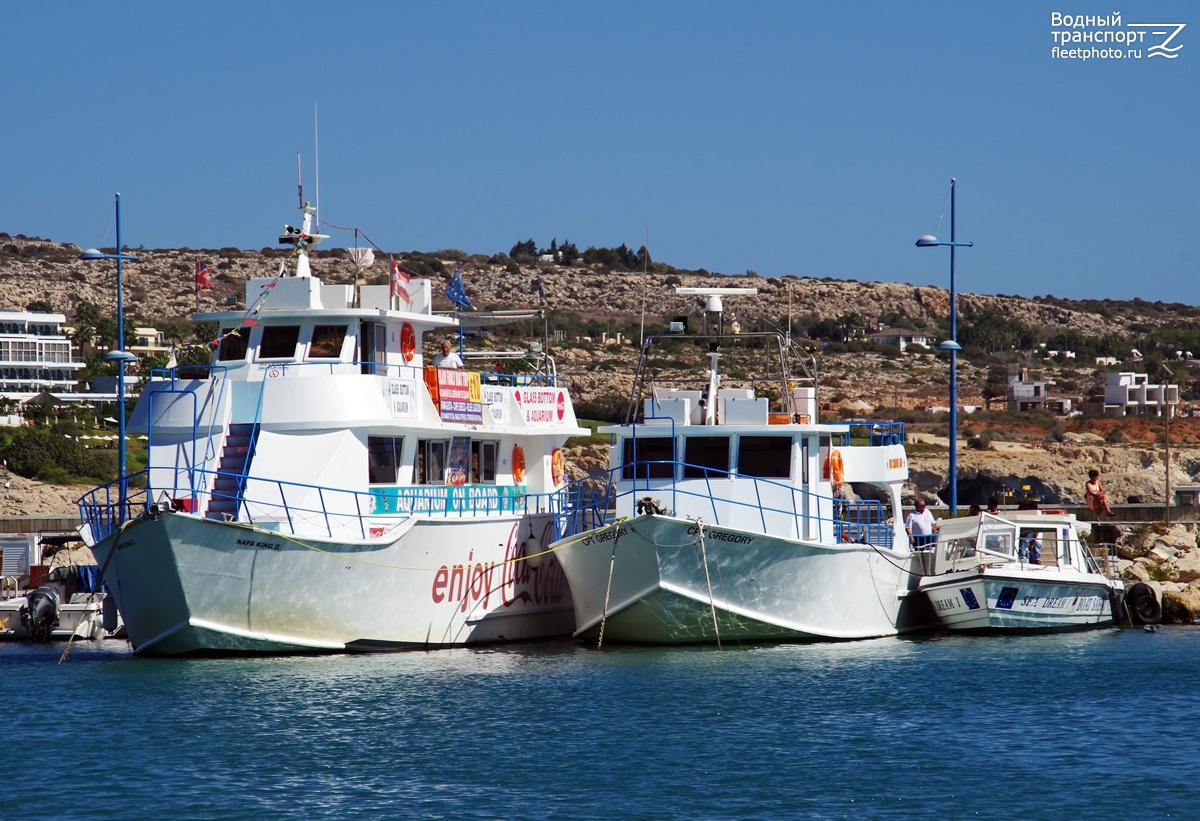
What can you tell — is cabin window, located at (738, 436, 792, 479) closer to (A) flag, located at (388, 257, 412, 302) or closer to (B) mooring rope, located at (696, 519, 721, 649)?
(B) mooring rope, located at (696, 519, 721, 649)

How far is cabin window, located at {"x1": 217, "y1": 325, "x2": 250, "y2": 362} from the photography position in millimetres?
27234

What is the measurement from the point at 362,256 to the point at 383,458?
3.83 meters

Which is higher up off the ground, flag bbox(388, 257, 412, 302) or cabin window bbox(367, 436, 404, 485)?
flag bbox(388, 257, 412, 302)

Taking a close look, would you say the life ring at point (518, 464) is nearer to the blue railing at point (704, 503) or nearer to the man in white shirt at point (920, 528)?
the blue railing at point (704, 503)

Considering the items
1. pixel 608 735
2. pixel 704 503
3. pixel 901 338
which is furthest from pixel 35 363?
pixel 608 735

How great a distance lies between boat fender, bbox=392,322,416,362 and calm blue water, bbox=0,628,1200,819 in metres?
5.28

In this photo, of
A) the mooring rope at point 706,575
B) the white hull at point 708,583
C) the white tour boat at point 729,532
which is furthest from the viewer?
the white tour boat at point 729,532

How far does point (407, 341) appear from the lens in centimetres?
2847

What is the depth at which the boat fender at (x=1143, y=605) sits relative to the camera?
31.7 m

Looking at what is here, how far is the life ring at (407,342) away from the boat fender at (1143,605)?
14504 millimetres

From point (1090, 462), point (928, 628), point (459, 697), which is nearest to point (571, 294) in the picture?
point (1090, 462)

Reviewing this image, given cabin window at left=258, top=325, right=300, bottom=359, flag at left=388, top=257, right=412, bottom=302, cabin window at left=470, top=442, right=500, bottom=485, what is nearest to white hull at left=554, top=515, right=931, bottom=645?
cabin window at left=470, top=442, right=500, bottom=485

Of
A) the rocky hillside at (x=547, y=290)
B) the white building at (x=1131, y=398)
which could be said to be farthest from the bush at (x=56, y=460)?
the white building at (x=1131, y=398)

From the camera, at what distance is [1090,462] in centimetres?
6056
